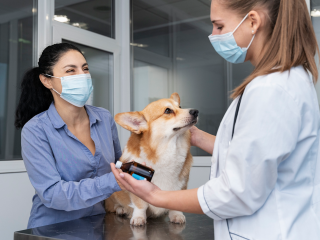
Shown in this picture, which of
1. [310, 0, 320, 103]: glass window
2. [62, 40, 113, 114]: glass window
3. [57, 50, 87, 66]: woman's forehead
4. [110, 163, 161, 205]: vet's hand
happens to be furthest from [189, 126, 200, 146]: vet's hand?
[62, 40, 113, 114]: glass window

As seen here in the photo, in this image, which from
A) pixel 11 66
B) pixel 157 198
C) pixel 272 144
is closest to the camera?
pixel 272 144

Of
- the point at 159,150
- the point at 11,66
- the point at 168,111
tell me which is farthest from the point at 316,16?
the point at 11,66

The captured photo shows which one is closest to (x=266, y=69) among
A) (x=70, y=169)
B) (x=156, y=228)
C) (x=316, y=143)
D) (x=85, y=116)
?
(x=316, y=143)

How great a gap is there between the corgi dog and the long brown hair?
0.74m

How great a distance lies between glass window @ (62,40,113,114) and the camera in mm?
A: 3404

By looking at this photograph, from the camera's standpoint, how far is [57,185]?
1357 millimetres

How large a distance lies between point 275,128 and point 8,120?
97.6 inches

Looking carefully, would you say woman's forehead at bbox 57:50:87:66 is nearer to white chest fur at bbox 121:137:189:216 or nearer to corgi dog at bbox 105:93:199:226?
corgi dog at bbox 105:93:199:226

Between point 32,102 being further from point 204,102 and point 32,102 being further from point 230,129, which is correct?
point 204,102

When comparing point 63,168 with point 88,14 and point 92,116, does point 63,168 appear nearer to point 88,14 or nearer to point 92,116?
point 92,116

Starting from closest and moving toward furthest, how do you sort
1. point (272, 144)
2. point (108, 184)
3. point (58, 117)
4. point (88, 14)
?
point (272, 144) → point (108, 184) → point (58, 117) → point (88, 14)

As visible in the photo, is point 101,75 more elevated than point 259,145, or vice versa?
point 101,75

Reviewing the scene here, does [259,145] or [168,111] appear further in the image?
[168,111]

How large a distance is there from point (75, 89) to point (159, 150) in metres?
0.60
